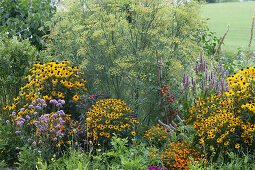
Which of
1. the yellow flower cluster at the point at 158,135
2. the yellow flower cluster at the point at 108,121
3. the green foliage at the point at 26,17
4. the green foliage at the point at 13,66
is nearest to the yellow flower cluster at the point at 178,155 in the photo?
the yellow flower cluster at the point at 158,135

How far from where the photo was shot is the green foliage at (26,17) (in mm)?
6703

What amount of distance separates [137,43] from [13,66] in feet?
7.17

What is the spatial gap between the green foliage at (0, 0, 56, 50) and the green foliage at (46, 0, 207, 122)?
1947 millimetres

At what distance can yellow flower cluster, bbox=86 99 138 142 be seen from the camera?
3760mm

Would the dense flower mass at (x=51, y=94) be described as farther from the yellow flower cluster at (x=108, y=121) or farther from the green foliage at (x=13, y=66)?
the green foliage at (x=13, y=66)

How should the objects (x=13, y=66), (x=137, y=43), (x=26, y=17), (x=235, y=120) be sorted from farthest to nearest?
(x=26, y=17) < (x=13, y=66) < (x=137, y=43) < (x=235, y=120)

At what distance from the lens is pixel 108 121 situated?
379cm

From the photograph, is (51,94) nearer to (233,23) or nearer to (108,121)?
(108,121)

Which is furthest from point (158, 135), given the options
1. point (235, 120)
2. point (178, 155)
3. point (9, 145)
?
point (9, 145)

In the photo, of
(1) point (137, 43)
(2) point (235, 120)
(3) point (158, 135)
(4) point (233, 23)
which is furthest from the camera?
(4) point (233, 23)

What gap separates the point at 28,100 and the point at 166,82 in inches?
80.4

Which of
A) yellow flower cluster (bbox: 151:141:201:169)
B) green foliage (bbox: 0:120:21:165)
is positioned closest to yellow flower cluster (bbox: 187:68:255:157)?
yellow flower cluster (bbox: 151:141:201:169)

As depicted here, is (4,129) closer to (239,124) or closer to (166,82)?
(166,82)

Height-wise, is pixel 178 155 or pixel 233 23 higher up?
pixel 178 155
